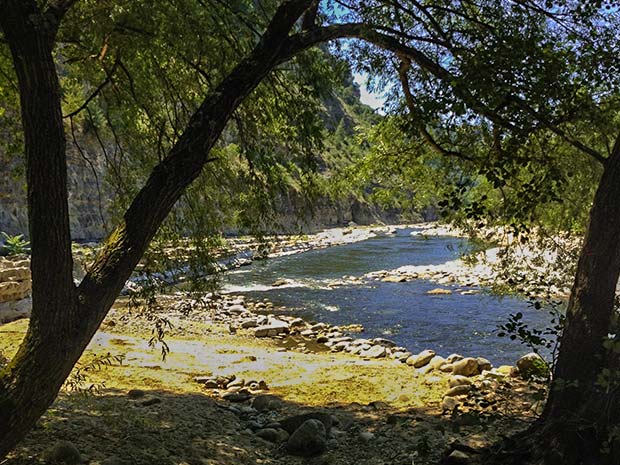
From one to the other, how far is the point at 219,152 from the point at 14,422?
3263 mm

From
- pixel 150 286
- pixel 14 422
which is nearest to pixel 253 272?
pixel 150 286

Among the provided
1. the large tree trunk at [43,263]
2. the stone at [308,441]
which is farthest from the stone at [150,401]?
the large tree trunk at [43,263]

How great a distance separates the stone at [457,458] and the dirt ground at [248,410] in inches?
3.7

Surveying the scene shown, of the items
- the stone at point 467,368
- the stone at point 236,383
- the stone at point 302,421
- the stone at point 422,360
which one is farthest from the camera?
the stone at point 422,360

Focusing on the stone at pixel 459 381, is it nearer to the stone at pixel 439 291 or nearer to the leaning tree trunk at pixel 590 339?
the leaning tree trunk at pixel 590 339

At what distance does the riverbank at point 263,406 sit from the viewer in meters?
3.89

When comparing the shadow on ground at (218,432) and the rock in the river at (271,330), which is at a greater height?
the shadow on ground at (218,432)

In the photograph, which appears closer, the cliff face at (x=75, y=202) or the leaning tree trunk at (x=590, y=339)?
the leaning tree trunk at (x=590, y=339)

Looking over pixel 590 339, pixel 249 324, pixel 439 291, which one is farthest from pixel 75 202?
pixel 590 339

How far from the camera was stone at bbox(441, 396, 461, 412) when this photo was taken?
18.3 feet

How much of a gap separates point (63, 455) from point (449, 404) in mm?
4145

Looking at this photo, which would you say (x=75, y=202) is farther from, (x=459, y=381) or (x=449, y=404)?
(x=449, y=404)

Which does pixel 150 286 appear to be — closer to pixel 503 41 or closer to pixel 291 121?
pixel 291 121

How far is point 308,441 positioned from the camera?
4.46 meters
